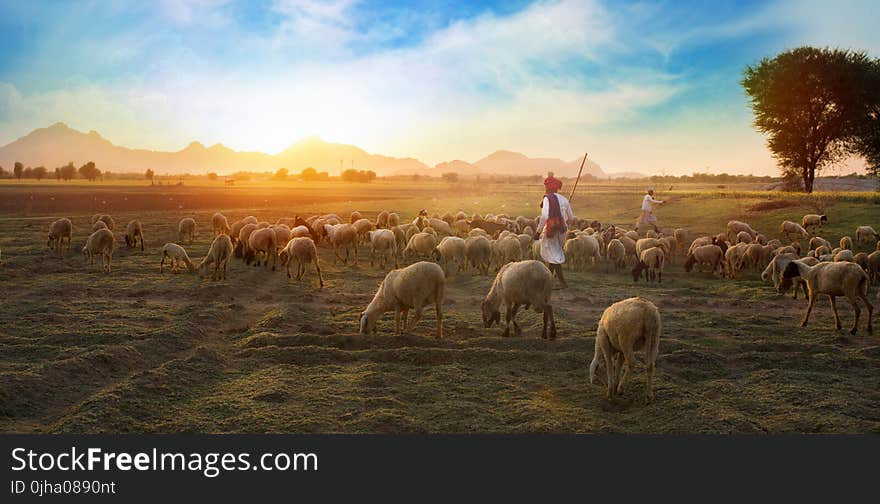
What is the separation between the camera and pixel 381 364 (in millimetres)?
9516

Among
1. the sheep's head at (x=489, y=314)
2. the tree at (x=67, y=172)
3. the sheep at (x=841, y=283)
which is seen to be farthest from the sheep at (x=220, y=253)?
the tree at (x=67, y=172)

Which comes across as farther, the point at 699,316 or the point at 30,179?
the point at 30,179

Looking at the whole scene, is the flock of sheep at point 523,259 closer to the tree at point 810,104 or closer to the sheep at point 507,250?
the sheep at point 507,250

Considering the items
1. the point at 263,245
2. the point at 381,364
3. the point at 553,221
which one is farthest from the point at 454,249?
the point at 381,364

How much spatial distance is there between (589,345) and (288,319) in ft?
20.8

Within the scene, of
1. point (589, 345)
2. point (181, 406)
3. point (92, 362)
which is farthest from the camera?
point (589, 345)

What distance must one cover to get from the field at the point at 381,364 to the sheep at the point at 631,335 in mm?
432

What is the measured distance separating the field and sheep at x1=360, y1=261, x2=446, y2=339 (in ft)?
1.27

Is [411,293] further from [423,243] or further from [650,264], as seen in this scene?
[423,243]

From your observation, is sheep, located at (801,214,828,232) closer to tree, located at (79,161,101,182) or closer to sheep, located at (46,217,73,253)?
sheep, located at (46,217,73,253)

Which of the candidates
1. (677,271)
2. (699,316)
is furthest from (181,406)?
(677,271)

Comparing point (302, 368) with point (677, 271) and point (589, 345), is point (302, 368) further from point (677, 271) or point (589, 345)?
point (677, 271)

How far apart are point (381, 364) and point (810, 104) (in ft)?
140

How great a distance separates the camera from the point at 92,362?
9125mm
